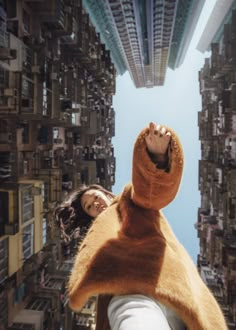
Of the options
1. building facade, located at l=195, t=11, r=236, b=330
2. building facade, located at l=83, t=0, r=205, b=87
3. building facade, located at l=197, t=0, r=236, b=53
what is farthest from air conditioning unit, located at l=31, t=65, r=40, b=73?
building facade, located at l=83, t=0, r=205, b=87

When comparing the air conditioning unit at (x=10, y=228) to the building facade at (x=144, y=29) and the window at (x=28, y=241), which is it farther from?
the building facade at (x=144, y=29)

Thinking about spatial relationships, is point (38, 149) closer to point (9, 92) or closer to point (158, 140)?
point (9, 92)

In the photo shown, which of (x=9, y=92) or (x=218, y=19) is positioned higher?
(x=218, y=19)

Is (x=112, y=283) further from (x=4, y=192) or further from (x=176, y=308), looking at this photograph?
(x=4, y=192)

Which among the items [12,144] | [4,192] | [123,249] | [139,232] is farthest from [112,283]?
[12,144]

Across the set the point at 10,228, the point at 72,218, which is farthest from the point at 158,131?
the point at 10,228

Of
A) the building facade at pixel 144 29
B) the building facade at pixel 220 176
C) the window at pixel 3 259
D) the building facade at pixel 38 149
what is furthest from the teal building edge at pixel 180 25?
the window at pixel 3 259
